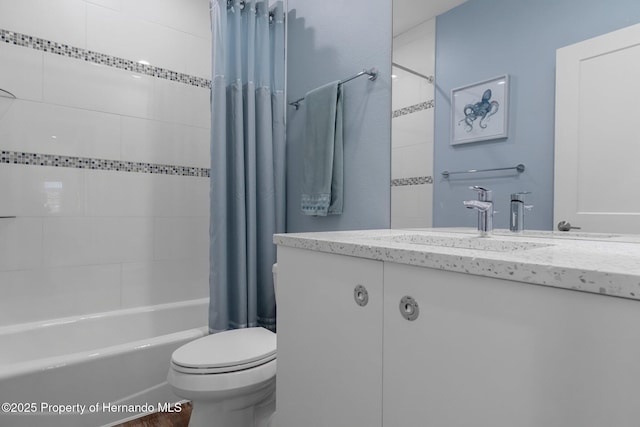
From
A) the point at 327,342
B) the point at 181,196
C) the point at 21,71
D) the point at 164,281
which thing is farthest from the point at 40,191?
the point at 327,342

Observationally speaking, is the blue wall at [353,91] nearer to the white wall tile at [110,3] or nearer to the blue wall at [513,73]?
the blue wall at [513,73]

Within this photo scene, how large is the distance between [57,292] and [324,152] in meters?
1.60

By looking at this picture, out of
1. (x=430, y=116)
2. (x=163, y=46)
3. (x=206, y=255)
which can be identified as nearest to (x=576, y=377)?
(x=430, y=116)

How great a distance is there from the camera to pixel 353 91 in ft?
5.74

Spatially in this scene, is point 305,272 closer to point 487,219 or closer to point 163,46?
point 487,219

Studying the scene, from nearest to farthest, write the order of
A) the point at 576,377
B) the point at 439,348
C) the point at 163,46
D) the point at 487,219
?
the point at 576,377, the point at 439,348, the point at 487,219, the point at 163,46

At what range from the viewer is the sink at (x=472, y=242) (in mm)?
913

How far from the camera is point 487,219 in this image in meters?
1.12

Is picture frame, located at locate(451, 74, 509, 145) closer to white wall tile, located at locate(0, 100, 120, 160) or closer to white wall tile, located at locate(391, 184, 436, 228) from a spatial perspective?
white wall tile, located at locate(391, 184, 436, 228)

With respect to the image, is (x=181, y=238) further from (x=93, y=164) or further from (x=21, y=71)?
(x=21, y=71)

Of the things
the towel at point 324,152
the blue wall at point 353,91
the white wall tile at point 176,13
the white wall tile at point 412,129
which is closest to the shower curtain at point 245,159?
the blue wall at point 353,91

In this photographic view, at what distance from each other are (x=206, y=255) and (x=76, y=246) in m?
0.73

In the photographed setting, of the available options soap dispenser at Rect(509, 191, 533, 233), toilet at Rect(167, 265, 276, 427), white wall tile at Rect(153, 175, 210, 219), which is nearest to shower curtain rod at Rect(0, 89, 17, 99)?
white wall tile at Rect(153, 175, 210, 219)

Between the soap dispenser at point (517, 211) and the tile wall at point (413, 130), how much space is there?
11.9 inches
